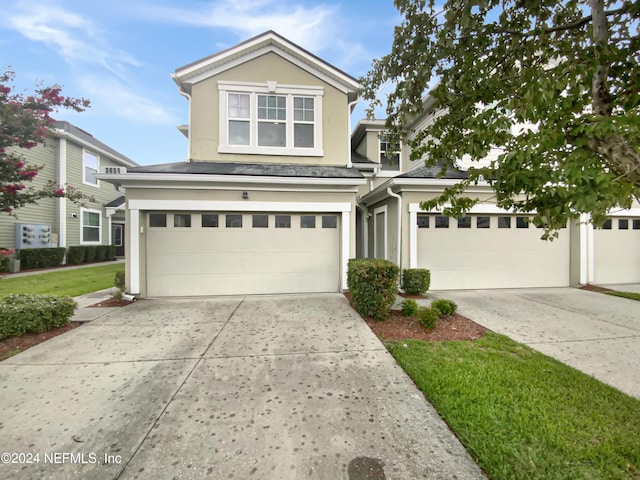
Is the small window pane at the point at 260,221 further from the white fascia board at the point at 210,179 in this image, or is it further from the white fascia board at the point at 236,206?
the white fascia board at the point at 210,179

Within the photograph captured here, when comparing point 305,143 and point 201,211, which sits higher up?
point 305,143

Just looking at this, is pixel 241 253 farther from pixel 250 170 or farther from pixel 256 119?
pixel 256 119

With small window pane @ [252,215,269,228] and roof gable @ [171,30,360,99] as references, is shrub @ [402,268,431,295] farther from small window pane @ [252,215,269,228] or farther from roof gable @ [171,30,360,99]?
roof gable @ [171,30,360,99]

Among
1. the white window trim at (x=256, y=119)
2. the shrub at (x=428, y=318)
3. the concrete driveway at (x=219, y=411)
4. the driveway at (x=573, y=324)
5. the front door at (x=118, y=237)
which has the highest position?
the white window trim at (x=256, y=119)

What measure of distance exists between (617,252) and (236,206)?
12.0 meters

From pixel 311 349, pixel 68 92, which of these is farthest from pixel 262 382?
pixel 68 92

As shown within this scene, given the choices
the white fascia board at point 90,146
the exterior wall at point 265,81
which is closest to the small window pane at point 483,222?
the exterior wall at point 265,81

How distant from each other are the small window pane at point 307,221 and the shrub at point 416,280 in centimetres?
288

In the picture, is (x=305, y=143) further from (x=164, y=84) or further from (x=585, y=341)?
(x=585, y=341)

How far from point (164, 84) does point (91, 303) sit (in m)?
6.96

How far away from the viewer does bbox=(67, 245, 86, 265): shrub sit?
14555mm

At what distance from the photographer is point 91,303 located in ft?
22.0

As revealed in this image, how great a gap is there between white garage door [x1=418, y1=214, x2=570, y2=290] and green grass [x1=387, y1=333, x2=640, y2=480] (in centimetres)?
438

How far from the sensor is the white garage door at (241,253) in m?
7.29
